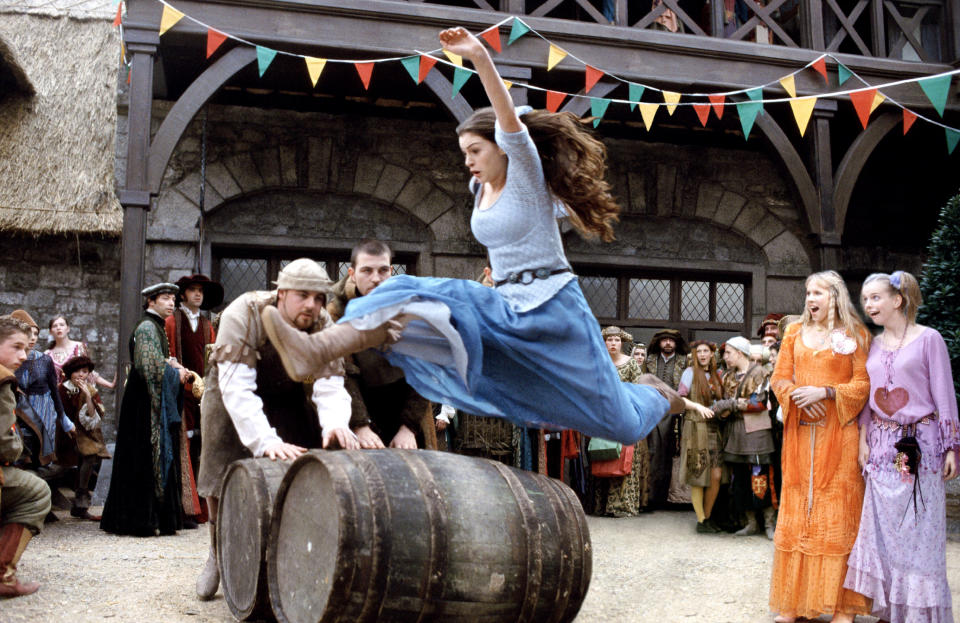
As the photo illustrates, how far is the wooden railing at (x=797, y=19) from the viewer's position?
9883 millimetres

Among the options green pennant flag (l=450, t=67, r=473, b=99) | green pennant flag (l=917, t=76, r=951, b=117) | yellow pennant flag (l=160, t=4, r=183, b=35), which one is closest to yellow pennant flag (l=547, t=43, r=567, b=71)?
green pennant flag (l=450, t=67, r=473, b=99)

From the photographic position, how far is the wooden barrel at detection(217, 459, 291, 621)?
3.64 meters

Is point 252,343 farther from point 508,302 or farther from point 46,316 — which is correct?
point 46,316

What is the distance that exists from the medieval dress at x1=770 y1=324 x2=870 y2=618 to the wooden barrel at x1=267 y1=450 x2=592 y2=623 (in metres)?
1.76

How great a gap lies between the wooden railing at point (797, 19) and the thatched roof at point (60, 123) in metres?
3.60

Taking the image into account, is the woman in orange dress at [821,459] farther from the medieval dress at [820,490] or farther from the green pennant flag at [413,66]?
the green pennant flag at [413,66]

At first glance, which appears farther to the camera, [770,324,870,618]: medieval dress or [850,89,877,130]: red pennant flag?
[850,89,877,130]: red pennant flag

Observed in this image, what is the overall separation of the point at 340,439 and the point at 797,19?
10.3 meters

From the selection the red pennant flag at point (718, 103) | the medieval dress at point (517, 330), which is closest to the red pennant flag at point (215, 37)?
the red pennant flag at point (718, 103)

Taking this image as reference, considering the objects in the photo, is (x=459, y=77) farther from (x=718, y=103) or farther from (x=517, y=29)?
(x=718, y=103)

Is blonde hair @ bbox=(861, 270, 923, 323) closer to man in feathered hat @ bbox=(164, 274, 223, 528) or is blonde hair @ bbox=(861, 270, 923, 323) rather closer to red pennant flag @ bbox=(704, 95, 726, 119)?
man in feathered hat @ bbox=(164, 274, 223, 528)

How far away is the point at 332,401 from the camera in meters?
3.89

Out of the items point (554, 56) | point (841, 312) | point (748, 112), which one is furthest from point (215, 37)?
point (841, 312)

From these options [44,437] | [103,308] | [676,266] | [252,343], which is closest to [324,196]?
[103,308]
